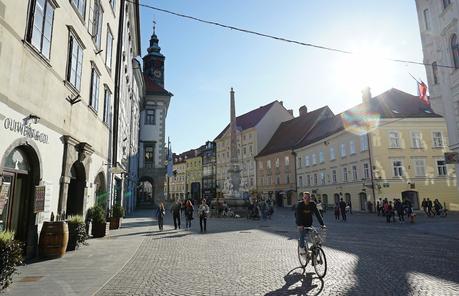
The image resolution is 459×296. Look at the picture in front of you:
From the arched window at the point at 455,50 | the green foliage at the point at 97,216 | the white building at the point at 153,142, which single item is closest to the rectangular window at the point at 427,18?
the arched window at the point at 455,50

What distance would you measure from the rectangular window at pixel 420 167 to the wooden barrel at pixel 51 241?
33.3 m

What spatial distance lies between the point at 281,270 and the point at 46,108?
7897 mm

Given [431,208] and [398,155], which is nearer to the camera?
[431,208]

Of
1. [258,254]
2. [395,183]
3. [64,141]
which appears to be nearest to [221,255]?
[258,254]

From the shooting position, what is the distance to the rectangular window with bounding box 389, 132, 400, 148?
3434 centimetres

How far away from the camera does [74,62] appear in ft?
40.7

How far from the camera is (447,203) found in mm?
33406

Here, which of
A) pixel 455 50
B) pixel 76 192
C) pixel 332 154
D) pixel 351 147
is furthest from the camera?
pixel 332 154

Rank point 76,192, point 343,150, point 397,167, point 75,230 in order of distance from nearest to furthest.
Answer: point 75,230 → point 76,192 → point 397,167 → point 343,150

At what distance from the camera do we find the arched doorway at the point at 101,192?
1744cm

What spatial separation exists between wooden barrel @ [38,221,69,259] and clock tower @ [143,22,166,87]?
45986 millimetres

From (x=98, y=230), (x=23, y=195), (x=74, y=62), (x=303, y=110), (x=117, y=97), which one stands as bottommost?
(x=98, y=230)

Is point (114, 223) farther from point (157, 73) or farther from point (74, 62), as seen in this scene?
point (157, 73)

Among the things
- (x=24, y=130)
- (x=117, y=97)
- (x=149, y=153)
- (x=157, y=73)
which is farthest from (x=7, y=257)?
(x=157, y=73)
